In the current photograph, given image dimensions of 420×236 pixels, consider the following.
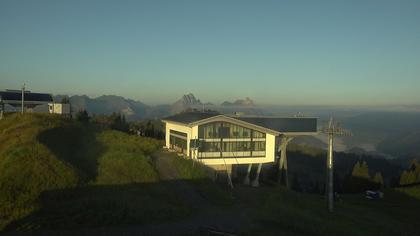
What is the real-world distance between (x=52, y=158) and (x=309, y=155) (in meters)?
124

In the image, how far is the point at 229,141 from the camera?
4397 centimetres

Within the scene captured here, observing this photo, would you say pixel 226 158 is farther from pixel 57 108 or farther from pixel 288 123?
pixel 57 108

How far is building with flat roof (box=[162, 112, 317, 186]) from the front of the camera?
139 ft

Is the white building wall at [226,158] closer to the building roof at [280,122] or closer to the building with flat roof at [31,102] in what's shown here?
the building roof at [280,122]

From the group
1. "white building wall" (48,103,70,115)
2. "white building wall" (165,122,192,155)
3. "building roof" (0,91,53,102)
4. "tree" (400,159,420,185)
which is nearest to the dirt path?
"white building wall" (165,122,192,155)

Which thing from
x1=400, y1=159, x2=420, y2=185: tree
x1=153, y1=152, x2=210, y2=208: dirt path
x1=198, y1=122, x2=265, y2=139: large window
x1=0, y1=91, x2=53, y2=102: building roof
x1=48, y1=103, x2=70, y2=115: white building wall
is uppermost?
x1=0, y1=91, x2=53, y2=102: building roof

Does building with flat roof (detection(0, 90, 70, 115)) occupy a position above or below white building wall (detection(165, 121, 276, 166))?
above

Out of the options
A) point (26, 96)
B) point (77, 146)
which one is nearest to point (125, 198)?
point (77, 146)

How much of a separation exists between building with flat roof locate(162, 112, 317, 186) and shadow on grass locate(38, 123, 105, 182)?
9.01m

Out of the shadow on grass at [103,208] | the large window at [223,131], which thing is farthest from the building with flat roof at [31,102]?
the shadow on grass at [103,208]

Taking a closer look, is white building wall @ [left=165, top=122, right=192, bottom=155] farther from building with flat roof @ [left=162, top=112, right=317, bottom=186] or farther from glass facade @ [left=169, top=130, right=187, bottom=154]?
glass facade @ [left=169, top=130, right=187, bottom=154]

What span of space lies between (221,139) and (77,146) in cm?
1487

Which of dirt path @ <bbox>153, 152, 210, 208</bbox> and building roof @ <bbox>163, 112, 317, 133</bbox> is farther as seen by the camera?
building roof @ <bbox>163, 112, 317, 133</bbox>

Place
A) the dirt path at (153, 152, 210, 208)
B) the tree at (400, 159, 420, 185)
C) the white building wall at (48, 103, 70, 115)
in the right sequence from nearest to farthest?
the dirt path at (153, 152, 210, 208), the white building wall at (48, 103, 70, 115), the tree at (400, 159, 420, 185)
